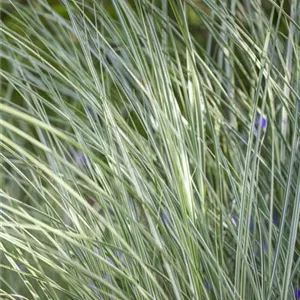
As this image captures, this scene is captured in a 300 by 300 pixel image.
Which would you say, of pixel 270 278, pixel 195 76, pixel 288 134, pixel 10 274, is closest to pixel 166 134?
pixel 195 76

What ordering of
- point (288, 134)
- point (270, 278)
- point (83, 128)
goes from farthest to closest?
point (288, 134) → point (83, 128) → point (270, 278)

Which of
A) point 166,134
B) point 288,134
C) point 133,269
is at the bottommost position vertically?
point 288,134

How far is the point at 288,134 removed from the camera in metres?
1.12

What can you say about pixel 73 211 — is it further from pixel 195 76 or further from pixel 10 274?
pixel 10 274

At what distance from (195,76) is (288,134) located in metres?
0.40

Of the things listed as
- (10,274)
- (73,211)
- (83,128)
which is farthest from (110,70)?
(10,274)

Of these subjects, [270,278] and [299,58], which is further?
[299,58]

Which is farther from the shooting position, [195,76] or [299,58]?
[299,58]

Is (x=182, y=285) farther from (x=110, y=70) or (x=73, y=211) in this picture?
(x=110, y=70)

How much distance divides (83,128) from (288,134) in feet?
1.34

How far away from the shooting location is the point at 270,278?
2.38 ft

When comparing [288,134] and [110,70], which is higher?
[110,70]

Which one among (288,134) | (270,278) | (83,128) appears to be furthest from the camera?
(288,134)

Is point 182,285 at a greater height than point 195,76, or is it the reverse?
point 195,76
